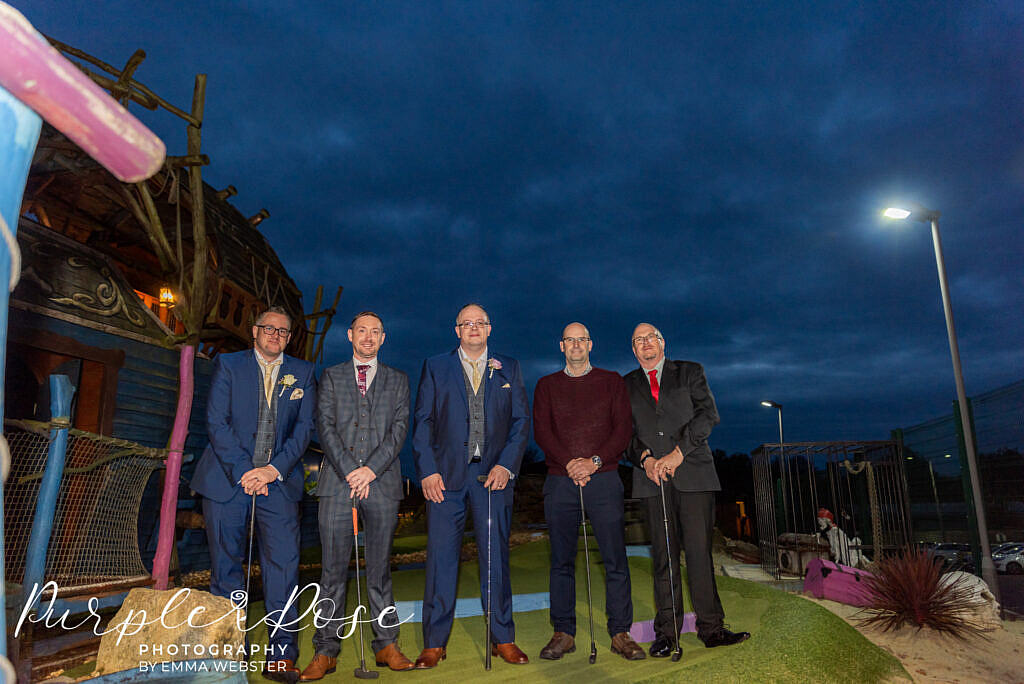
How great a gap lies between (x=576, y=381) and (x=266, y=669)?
2818 mm

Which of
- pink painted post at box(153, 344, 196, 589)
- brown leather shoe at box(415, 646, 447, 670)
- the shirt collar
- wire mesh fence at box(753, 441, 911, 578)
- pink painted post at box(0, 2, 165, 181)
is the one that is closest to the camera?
pink painted post at box(0, 2, 165, 181)

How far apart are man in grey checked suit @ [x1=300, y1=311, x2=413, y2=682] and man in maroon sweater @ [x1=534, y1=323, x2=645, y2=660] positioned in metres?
1.10

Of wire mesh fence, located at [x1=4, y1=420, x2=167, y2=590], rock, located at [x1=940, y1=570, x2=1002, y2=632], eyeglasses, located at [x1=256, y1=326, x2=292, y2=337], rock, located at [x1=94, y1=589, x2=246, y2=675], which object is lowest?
rock, located at [x1=940, y1=570, x2=1002, y2=632]

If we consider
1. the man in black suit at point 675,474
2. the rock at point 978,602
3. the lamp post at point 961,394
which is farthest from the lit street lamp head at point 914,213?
the man in black suit at point 675,474

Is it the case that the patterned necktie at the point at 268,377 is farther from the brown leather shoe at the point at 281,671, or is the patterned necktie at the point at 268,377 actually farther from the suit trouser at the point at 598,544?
the suit trouser at the point at 598,544

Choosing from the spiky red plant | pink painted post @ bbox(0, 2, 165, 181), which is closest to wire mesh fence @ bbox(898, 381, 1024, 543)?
the spiky red plant

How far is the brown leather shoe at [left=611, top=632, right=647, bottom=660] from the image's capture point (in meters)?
4.25

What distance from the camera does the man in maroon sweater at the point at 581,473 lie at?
4418mm

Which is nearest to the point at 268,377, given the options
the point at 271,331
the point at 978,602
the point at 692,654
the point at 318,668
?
the point at 271,331

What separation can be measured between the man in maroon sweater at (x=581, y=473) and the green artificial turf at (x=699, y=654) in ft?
0.93

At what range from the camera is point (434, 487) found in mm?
4250

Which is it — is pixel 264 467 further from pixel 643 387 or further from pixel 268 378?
pixel 643 387

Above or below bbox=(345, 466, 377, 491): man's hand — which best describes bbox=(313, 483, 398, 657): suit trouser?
below

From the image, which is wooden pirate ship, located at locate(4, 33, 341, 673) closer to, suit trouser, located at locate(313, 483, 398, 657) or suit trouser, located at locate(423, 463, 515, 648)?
suit trouser, located at locate(313, 483, 398, 657)
